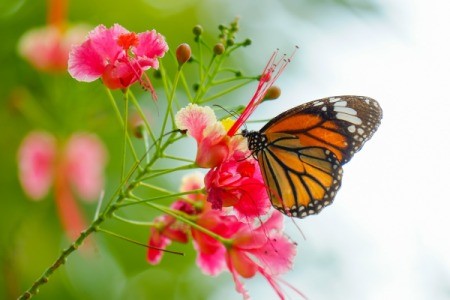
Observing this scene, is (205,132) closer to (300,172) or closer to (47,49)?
(300,172)

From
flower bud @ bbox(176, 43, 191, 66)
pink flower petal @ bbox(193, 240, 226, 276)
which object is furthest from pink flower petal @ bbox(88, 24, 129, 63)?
pink flower petal @ bbox(193, 240, 226, 276)

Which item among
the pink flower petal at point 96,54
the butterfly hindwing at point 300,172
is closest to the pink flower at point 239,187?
the butterfly hindwing at point 300,172

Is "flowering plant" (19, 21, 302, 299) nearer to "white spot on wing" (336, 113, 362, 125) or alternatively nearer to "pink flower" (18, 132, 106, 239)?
"white spot on wing" (336, 113, 362, 125)

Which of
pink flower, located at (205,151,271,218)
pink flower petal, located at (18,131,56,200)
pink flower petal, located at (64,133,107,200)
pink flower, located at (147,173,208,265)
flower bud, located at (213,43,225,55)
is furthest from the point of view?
pink flower petal, located at (64,133,107,200)

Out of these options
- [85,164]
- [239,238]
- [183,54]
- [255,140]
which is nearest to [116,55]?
[183,54]

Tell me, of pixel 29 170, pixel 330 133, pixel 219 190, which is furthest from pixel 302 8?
pixel 219 190

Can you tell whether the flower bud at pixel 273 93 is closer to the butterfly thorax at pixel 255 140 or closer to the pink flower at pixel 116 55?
the butterfly thorax at pixel 255 140
